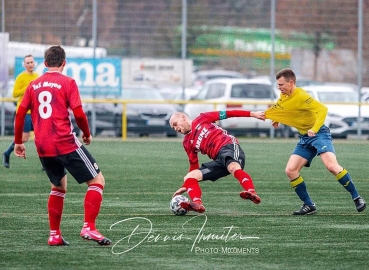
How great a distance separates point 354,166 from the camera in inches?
732

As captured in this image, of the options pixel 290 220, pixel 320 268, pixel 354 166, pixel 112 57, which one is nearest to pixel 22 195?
pixel 290 220

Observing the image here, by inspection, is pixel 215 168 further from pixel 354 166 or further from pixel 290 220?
pixel 354 166

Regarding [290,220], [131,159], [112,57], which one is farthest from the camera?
[112,57]

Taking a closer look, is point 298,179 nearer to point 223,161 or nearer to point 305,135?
point 305,135

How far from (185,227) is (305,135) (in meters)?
2.23

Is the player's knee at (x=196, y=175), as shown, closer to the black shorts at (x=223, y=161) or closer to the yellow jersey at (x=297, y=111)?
the black shorts at (x=223, y=161)

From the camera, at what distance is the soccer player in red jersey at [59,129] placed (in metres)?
8.59

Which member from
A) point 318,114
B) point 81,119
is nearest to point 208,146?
point 318,114

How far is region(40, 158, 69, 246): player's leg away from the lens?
870 centimetres

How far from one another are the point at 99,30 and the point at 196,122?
18956 mm

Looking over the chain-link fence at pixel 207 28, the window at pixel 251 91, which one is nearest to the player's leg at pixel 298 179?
the window at pixel 251 91

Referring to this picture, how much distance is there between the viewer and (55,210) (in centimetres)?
880

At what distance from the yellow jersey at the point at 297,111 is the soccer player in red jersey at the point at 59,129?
3192 mm

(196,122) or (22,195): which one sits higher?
(196,122)
